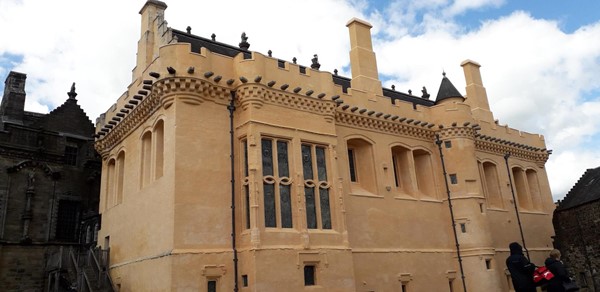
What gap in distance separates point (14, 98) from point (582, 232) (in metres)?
34.7

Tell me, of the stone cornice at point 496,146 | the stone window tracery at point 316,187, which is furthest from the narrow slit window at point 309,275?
the stone cornice at point 496,146

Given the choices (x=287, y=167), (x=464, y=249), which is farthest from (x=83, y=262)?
(x=464, y=249)

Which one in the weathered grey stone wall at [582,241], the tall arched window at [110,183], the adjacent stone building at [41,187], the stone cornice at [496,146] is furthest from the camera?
the weathered grey stone wall at [582,241]

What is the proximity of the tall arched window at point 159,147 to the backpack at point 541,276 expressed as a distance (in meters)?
14.6

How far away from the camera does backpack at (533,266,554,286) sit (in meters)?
9.45

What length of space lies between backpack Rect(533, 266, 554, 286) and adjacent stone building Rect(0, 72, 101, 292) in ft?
65.3

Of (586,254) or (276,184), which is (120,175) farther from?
(586,254)

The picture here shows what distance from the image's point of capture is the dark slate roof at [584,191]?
29.2m

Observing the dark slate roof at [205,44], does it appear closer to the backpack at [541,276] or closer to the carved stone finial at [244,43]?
the carved stone finial at [244,43]

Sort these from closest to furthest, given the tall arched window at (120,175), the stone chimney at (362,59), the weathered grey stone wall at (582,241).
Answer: the tall arched window at (120,175) < the stone chimney at (362,59) < the weathered grey stone wall at (582,241)

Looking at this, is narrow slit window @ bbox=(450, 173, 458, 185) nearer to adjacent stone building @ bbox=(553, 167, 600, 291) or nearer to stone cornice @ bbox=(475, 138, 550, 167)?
stone cornice @ bbox=(475, 138, 550, 167)

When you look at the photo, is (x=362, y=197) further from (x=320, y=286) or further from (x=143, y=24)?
(x=143, y=24)

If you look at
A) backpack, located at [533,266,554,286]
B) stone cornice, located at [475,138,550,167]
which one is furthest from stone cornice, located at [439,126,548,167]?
backpack, located at [533,266,554,286]

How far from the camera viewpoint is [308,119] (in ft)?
67.3
